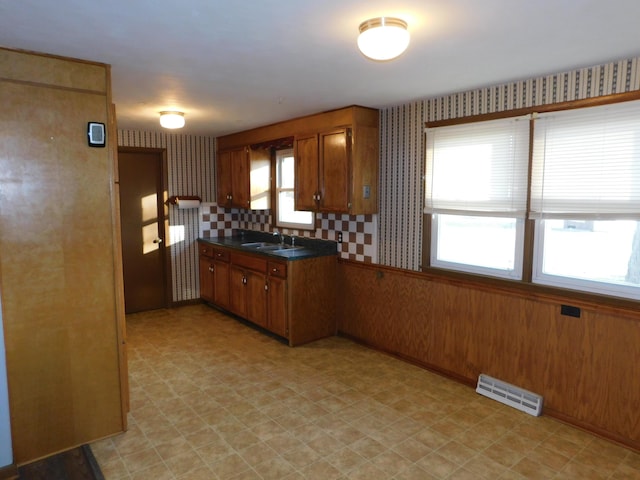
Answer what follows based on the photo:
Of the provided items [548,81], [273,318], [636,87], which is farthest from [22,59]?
[636,87]

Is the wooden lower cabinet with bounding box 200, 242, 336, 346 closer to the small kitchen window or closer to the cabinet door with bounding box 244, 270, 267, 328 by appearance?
the cabinet door with bounding box 244, 270, 267, 328

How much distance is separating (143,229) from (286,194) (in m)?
1.90

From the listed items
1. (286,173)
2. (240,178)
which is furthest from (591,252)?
(240,178)

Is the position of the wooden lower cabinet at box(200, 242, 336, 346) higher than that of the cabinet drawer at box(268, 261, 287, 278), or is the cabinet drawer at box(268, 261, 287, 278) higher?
the cabinet drawer at box(268, 261, 287, 278)

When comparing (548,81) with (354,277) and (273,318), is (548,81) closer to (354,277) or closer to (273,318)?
(354,277)

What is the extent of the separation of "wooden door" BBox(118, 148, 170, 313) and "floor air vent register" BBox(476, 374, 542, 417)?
13.4ft

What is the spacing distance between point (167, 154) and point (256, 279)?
2170mm

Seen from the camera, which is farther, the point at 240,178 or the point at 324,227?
the point at 240,178

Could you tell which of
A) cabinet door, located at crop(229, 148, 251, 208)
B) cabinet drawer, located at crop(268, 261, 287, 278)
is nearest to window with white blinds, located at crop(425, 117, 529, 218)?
cabinet drawer, located at crop(268, 261, 287, 278)

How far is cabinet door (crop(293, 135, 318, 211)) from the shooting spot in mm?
4184

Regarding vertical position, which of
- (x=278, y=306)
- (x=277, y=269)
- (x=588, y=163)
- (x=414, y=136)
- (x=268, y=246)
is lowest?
(x=278, y=306)

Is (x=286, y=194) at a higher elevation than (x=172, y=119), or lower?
lower

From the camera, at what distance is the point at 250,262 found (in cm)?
465

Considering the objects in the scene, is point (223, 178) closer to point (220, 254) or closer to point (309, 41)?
point (220, 254)
